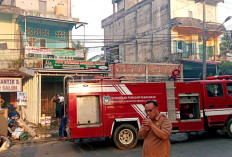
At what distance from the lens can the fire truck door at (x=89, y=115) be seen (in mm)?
8148

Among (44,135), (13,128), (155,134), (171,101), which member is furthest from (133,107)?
(13,128)

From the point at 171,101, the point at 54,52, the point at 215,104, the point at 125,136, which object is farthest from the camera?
the point at 54,52

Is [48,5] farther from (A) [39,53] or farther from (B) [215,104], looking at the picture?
(B) [215,104]

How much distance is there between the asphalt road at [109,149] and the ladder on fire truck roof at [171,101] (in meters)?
1.05

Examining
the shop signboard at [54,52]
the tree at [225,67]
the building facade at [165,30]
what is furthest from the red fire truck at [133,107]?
the tree at [225,67]

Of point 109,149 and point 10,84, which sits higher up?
point 10,84

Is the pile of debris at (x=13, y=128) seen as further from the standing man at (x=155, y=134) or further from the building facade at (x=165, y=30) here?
the building facade at (x=165, y=30)

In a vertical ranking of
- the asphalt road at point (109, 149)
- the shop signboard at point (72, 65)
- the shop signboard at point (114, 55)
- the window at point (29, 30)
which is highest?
the window at point (29, 30)

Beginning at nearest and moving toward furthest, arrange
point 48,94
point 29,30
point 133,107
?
1. point 133,107
2. point 48,94
3. point 29,30

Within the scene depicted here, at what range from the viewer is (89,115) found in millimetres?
8312

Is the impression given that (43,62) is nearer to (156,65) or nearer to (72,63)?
(72,63)

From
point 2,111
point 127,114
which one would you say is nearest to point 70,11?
point 2,111

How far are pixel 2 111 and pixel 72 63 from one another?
19.7ft

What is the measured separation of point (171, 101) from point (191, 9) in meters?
23.5
